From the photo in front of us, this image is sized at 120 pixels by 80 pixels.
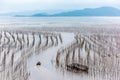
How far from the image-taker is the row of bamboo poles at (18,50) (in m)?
2.17

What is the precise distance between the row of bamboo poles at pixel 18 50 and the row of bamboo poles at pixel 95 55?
16 centimetres

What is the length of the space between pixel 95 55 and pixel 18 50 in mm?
686

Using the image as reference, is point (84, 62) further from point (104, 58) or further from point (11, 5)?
point (11, 5)

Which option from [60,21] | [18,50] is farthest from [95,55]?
[18,50]

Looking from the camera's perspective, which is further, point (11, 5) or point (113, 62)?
point (113, 62)

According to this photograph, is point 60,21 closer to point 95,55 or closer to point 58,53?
point 58,53

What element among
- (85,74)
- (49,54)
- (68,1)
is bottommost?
(85,74)

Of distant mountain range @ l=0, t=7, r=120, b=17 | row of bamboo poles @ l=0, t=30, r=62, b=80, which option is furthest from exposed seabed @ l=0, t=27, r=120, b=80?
distant mountain range @ l=0, t=7, r=120, b=17

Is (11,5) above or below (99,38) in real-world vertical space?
above

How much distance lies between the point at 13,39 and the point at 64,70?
1.77 feet

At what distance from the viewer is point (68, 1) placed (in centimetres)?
219

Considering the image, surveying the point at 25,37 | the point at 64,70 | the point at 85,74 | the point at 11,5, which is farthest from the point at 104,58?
the point at 11,5

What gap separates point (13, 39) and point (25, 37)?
0.38 ft

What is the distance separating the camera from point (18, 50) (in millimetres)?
2188
